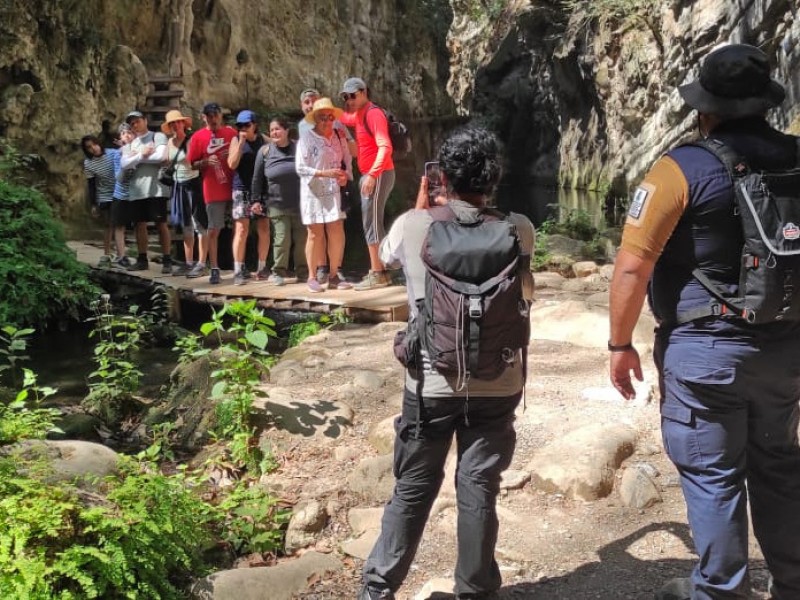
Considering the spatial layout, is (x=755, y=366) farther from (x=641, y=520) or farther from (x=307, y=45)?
(x=307, y=45)

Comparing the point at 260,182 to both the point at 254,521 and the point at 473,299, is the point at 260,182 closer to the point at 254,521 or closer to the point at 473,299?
the point at 254,521

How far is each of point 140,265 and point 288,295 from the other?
10.5 feet

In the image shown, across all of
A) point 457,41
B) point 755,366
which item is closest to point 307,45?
point 755,366

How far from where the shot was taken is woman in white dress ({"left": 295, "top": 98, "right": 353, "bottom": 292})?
778 centimetres

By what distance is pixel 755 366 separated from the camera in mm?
2477

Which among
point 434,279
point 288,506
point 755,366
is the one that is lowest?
point 288,506

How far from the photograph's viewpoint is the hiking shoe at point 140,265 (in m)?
10.6

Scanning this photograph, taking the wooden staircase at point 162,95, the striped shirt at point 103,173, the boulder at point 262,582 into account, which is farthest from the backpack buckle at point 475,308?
the wooden staircase at point 162,95

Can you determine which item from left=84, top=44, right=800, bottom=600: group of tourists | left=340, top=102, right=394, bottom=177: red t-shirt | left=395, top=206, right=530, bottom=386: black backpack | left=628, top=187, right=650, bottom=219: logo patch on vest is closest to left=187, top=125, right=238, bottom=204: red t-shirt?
left=340, top=102, right=394, bottom=177: red t-shirt

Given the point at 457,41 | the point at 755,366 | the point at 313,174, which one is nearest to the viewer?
the point at 755,366

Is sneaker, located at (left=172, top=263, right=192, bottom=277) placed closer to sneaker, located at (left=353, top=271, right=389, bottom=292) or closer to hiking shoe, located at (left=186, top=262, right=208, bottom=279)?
hiking shoe, located at (left=186, top=262, right=208, bottom=279)

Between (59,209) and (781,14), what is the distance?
14.5 meters

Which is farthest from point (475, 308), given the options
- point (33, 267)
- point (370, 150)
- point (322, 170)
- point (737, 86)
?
point (33, 267)

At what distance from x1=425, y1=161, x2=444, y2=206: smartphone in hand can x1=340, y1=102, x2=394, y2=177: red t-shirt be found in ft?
14.2
